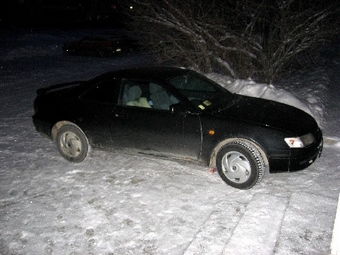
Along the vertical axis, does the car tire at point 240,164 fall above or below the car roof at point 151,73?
below

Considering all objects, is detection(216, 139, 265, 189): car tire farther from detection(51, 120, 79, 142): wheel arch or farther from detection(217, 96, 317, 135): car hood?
detection(51, 120, 79, 142): wheel arch

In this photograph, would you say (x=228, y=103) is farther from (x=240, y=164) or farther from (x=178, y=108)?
(x=240, y=164)

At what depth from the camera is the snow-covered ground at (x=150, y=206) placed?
11.9ft

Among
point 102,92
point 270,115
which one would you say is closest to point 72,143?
point 102,92

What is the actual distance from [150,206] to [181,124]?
4.06 feet

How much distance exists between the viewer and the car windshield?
5.09m

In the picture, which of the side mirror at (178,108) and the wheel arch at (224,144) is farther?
the side mirror at (178,108)

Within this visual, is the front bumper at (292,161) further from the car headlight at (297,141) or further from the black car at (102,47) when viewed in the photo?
the black car at (102,47)

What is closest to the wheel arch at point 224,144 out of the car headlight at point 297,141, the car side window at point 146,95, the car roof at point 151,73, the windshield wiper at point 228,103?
the car headlight at point 297,141

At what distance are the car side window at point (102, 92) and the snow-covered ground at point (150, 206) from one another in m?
1.09

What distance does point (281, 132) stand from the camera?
4.37m

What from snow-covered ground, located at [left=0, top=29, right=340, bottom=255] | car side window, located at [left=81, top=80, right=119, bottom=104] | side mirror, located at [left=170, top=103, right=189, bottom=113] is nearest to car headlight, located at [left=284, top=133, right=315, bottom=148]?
snow-covered ground, located at [left=0, top=29, right=340, bottom=255]

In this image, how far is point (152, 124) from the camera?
16.3 feet

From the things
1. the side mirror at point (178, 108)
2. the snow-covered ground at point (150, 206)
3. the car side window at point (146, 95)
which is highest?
the car side window at point (146, 95)
